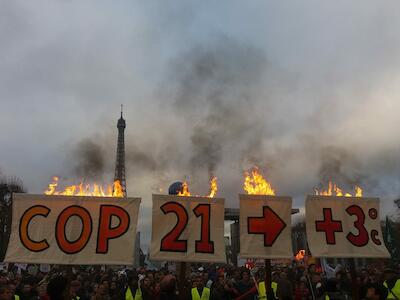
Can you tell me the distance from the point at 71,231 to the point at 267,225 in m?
3.77

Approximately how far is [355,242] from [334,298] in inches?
74.0

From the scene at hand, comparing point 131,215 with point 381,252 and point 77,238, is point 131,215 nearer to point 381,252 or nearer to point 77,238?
point 77,238

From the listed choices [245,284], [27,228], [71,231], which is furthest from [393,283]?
[27,228]

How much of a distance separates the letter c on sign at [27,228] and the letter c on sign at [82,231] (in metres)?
0.27

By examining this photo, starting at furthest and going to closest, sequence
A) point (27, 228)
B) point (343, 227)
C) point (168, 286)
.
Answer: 1. point (343, 227)
2. point (27, 228)
3. point (168, 286)

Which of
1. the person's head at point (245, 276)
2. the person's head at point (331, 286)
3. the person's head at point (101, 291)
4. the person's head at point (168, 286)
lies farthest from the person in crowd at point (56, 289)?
the person's head at point (245, 276)

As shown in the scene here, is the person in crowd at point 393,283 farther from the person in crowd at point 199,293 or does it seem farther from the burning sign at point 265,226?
→ the person in crowd at point 199,293

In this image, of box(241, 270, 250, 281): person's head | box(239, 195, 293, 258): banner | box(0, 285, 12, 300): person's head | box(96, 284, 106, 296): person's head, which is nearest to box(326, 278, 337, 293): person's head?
box(239, 195, 293, 258): banner

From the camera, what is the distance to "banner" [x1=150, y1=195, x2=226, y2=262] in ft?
27.6

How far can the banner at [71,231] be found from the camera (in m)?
8.09

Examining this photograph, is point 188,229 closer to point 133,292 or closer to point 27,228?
point 27,228

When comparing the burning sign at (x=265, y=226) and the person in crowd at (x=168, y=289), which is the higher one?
the burning sign at (x=265, y=226)

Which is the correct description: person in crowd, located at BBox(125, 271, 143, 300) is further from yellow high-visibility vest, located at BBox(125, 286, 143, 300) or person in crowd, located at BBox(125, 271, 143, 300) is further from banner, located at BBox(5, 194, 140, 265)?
banner, located at BBox(5, 194, 140, 265)

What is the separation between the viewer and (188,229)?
8.58 metres
